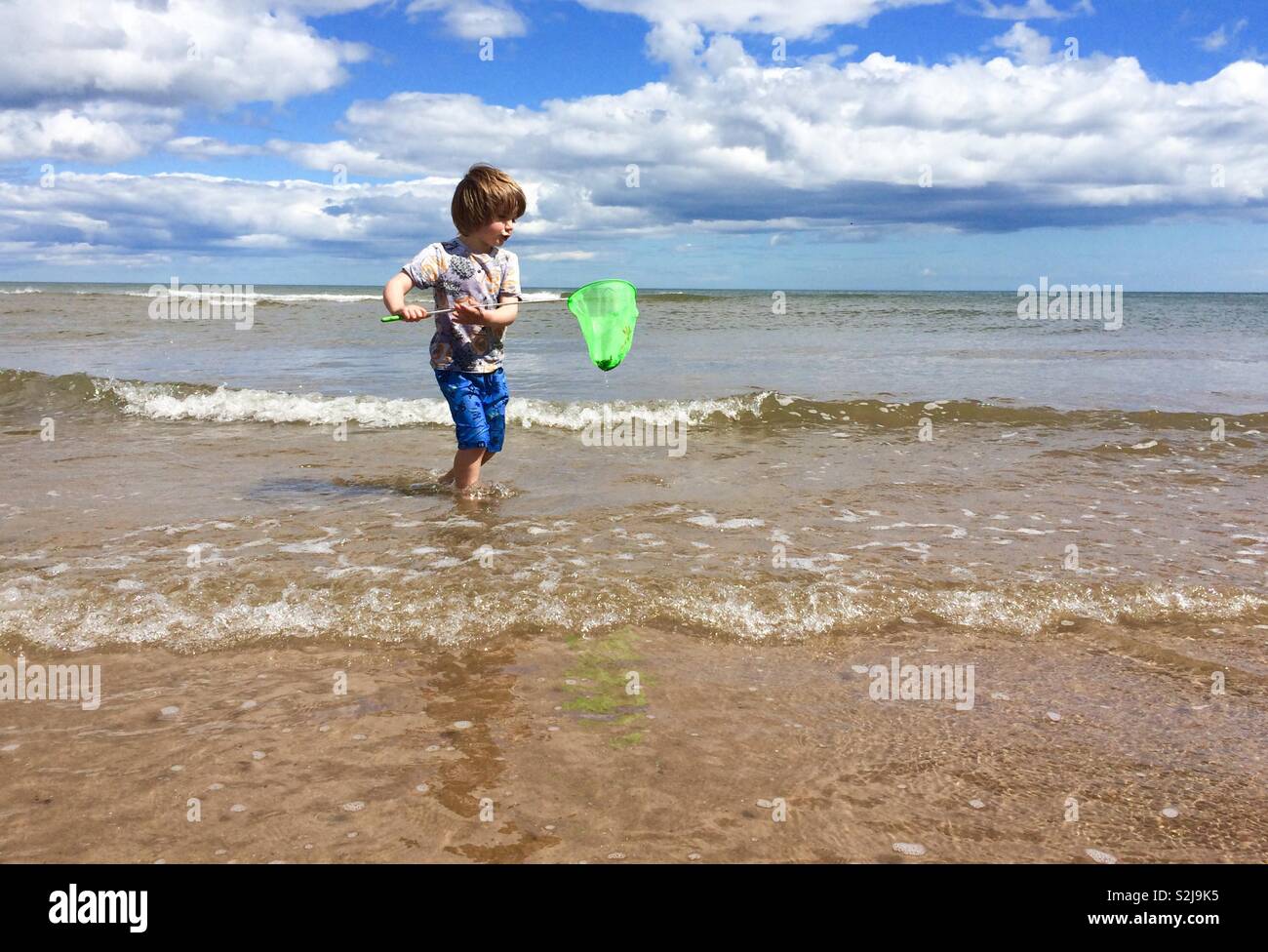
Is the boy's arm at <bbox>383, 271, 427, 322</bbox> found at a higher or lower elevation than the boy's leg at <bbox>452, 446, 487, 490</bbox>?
higher

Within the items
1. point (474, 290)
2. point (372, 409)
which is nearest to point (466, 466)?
point (474, 290)

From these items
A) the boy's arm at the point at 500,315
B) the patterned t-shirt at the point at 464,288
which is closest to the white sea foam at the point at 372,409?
the patterned t-shirt at the point at 464,288

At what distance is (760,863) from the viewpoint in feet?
7.50

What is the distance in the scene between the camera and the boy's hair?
210 inches

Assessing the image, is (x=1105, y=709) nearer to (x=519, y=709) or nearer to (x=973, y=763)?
(x=973, y=763)

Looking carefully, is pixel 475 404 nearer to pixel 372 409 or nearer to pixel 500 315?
pixel 500 315

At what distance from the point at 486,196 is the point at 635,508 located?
7.57 feet

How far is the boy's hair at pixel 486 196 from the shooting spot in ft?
17.5

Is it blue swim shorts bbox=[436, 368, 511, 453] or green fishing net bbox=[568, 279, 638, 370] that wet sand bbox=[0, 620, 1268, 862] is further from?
green fishing net bbox=[568, 279, 638, 370]

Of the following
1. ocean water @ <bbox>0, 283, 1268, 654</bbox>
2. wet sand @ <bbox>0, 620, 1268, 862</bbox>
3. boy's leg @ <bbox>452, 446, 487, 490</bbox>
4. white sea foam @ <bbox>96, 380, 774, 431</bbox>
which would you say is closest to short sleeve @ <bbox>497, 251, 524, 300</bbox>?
boy's leg @ <bbox>452, 446, 487, 490</bbox>

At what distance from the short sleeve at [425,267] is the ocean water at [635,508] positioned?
1.59m

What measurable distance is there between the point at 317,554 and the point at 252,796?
2.52 m
